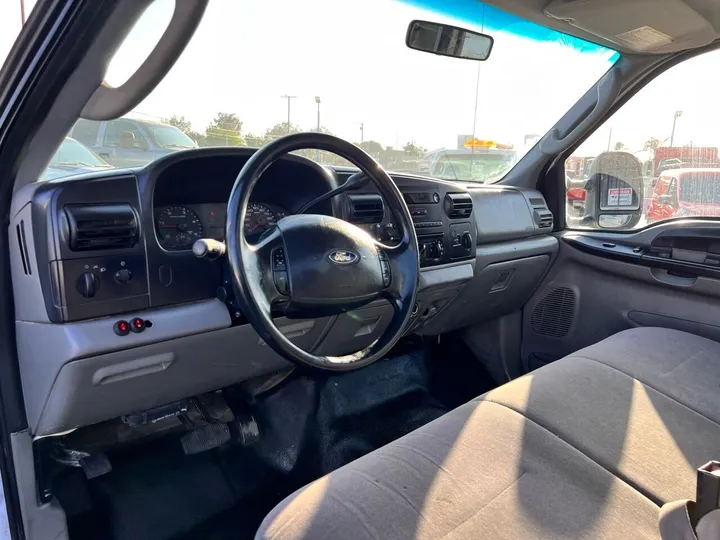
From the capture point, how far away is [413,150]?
2545mm

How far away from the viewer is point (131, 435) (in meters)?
2.09

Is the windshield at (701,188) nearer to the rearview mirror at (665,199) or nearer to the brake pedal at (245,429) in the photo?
the rearview mirror at (665,199)

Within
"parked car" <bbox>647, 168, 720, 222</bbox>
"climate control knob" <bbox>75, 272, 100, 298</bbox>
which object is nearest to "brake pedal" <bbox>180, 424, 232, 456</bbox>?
"climate control knob" <bbox>75, 272, 100, 298</bbox>

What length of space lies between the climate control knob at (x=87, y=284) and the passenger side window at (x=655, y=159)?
7.90 ft

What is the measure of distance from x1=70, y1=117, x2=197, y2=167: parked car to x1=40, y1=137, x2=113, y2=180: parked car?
0.7 inches

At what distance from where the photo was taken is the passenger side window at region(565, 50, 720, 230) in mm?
2395

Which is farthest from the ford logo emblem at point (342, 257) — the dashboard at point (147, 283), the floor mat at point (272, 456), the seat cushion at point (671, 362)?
the floor mat at point (272, 456)

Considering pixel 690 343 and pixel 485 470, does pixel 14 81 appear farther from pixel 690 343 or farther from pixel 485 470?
pixel 690 343

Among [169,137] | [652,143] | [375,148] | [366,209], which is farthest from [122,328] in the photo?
[652,143]

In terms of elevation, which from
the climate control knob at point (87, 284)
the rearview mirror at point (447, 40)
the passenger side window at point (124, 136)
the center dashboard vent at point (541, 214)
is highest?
the rearview mirror at point (447, 40)

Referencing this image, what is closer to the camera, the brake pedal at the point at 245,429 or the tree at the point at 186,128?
the tree at the point at 186,128

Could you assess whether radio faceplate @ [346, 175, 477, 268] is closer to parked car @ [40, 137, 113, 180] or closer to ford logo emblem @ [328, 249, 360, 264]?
ford logo emblem @ [328, 249, 360, 264]

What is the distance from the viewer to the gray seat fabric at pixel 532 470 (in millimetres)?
1040

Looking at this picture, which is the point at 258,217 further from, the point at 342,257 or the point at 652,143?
the point at 652,143
